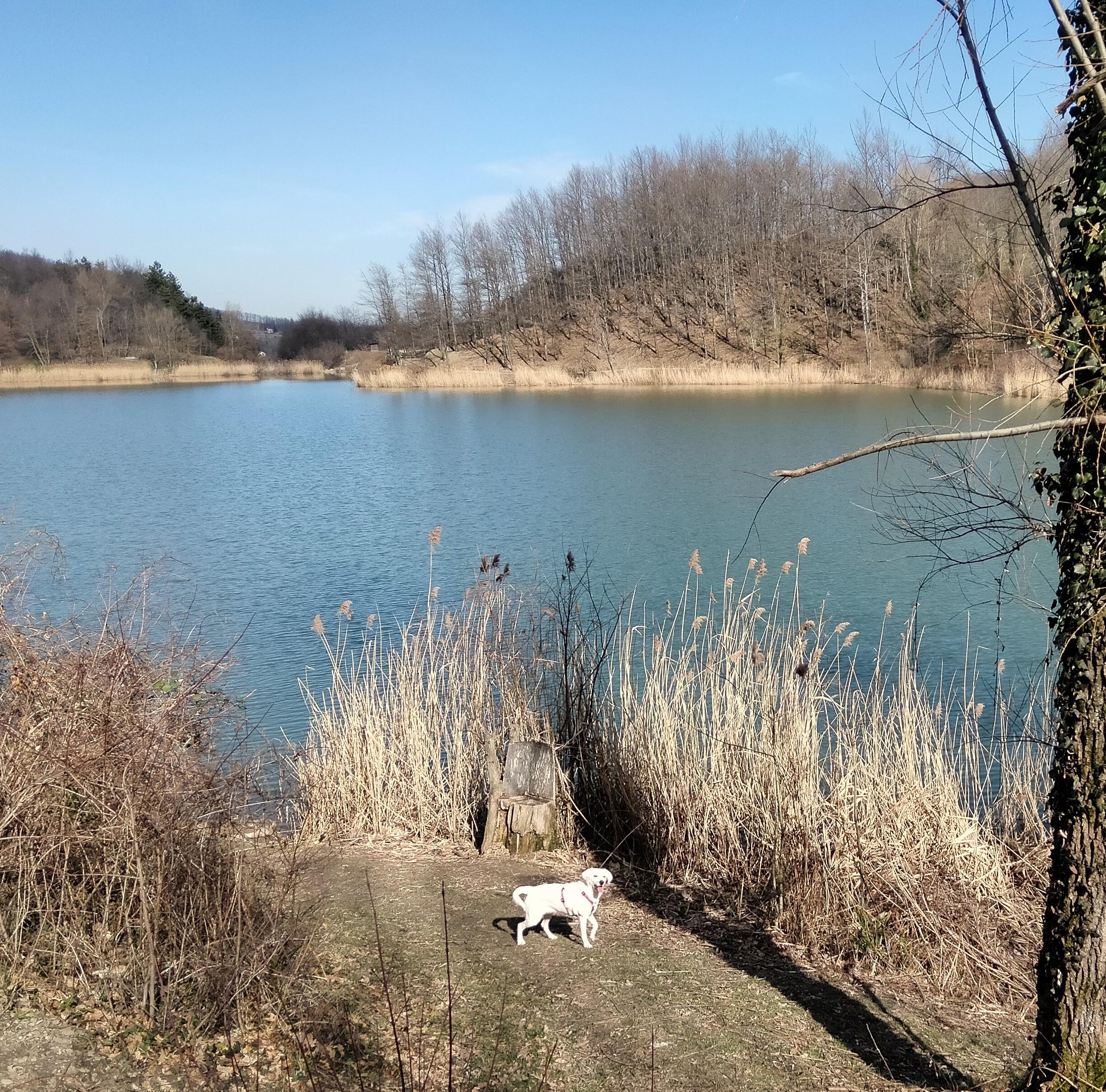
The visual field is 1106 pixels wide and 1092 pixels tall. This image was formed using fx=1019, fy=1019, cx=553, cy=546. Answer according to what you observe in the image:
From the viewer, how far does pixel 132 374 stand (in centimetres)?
6091

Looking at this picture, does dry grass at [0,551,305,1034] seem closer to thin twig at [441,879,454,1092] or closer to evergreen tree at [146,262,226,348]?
thin twig at [441,879,454,1092]

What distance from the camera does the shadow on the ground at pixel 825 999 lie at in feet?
10.9

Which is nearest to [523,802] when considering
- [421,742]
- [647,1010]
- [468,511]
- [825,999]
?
[421,742]

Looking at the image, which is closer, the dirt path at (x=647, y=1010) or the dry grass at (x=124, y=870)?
the dry grass at (x=124, y=870)

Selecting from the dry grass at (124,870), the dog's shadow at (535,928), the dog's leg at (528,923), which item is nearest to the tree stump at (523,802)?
the dog's shadow at (535,928)

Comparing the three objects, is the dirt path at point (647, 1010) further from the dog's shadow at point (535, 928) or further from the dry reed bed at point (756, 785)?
the dry reed bed at point (756, 785)

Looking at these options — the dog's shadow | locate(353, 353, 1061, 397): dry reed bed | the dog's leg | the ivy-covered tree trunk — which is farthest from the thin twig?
locate(353, 353, 1061, 397): dry reed bed

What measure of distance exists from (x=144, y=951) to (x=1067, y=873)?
2.63 meters

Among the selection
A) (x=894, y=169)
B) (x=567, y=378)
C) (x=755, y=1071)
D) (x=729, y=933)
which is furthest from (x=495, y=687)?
(x=567, y=378)

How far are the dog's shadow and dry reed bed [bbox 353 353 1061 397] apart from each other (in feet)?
64.7

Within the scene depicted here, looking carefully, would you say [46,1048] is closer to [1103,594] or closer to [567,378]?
[1103,594]

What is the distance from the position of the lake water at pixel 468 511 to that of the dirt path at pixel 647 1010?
1.76 m

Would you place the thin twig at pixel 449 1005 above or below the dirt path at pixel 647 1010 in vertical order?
above

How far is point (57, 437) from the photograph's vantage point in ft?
97.7
